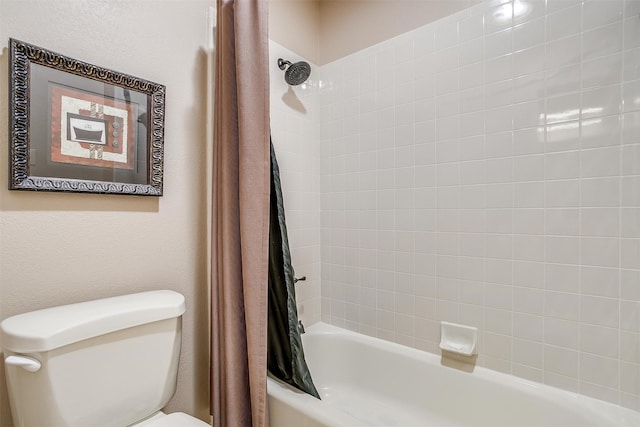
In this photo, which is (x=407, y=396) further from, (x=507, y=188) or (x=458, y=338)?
(x=507, y=188)

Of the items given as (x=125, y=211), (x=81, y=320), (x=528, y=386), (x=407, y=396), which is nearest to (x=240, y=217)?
(x=125, y=211)

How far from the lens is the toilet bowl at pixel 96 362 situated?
80cm

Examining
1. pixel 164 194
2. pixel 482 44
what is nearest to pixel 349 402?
pixel 164 194

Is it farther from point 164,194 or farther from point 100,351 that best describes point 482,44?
point 100,351

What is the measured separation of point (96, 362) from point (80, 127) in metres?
0.73

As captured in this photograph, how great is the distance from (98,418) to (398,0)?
2.19 meters

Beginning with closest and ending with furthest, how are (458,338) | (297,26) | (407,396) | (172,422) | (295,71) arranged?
(172,422)
(458,338)
(407,396)
(295,71)
(297,26)

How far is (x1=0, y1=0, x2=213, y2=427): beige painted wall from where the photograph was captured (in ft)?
3.04

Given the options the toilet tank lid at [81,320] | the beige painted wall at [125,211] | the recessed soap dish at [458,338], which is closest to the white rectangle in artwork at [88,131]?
the beige painted wall at [125,211]

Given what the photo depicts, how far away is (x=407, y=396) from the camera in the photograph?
5.29ft

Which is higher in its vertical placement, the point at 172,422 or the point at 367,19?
the point at 367,19

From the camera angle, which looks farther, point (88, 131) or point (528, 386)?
point (528, 386)

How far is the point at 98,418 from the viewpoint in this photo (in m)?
0.90

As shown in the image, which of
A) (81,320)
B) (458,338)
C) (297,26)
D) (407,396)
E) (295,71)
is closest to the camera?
(81,320)
